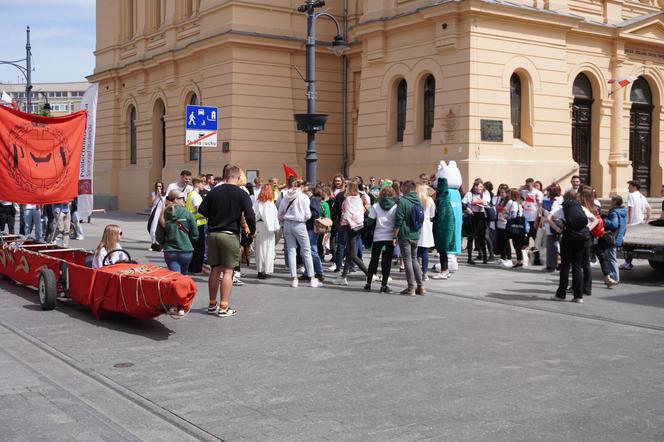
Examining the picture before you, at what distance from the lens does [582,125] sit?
2653 centimetres

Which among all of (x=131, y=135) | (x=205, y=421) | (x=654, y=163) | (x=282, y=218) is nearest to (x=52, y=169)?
(x=282, y=218)

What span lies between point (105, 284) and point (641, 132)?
23.7m

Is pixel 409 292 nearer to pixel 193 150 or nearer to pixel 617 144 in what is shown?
pixel 617 144

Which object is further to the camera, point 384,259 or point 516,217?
point 516,217

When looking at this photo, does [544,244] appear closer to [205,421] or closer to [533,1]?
[533,1]

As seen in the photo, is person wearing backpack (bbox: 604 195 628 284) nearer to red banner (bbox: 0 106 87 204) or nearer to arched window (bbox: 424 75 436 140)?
red banner (bbox: 0 106 87 204)

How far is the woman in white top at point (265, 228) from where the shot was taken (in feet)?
45.8

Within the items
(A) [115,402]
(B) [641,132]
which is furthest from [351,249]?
(B) [641,132]

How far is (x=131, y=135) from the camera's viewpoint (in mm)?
37625

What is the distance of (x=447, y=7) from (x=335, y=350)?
16555 millimetres

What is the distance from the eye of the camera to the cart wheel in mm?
10297

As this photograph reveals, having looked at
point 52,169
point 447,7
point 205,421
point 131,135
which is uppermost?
point 447,7

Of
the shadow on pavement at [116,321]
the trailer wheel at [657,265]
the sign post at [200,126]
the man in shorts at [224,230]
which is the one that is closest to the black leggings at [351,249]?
the man in shorts at [224,230]

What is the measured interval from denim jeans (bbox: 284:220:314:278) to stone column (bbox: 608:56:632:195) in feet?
54.9
